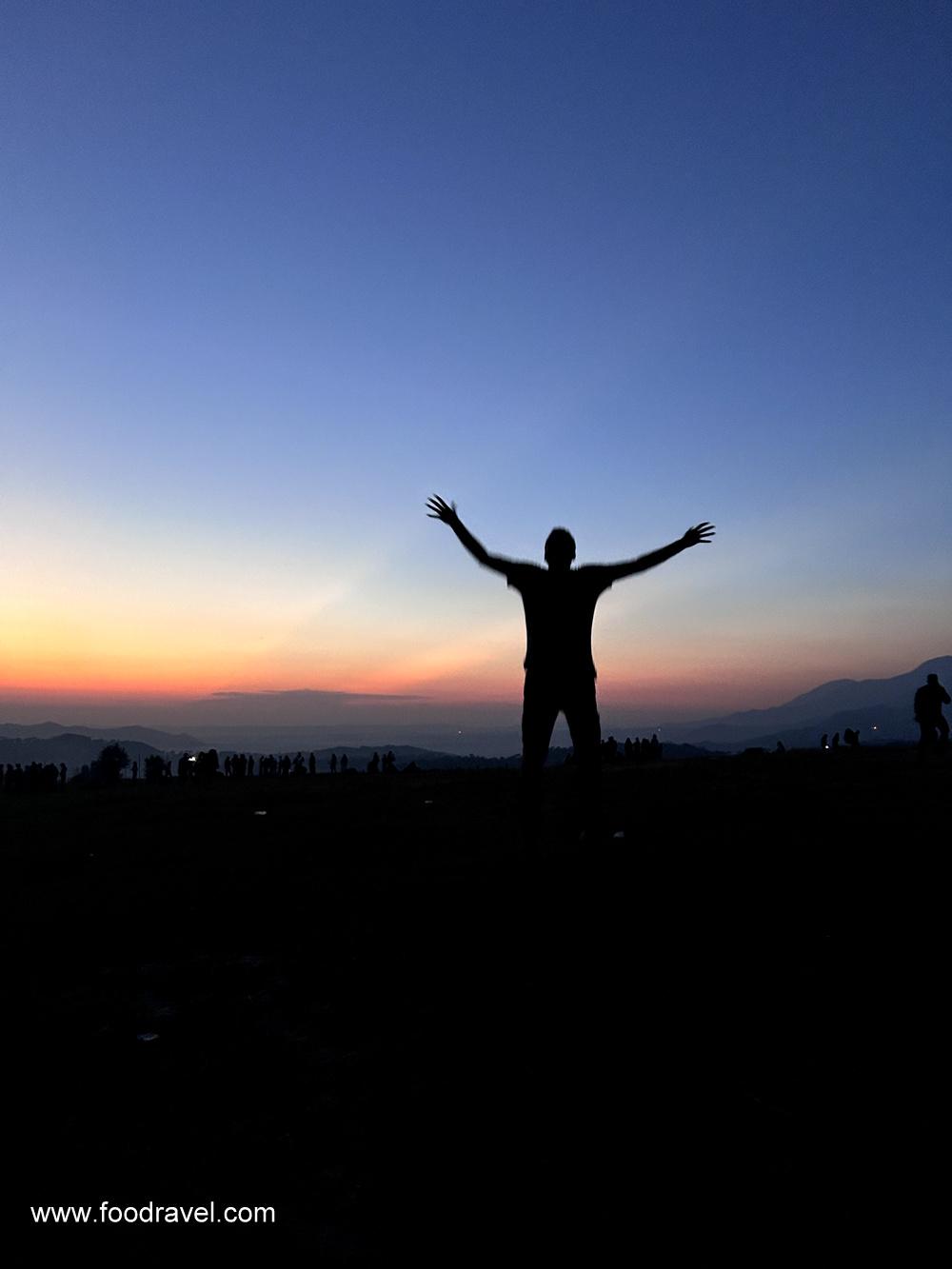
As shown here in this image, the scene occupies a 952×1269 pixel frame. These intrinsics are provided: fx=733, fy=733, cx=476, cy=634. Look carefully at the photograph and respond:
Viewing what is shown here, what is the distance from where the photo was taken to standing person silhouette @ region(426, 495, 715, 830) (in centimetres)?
518

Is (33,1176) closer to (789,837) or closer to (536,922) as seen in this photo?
(536,922)

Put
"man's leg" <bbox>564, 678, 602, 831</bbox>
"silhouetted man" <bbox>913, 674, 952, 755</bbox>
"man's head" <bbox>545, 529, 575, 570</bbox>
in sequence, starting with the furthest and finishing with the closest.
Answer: "silhouetted man" <bbox>913, 674, 952, 755</bbox> → "man's head" <bbox>545, 529, 575, 570</bbox> → "man's leg" <bbox>564, 678, 602, 831</bbox>

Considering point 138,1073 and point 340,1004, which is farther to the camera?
point 340,1004

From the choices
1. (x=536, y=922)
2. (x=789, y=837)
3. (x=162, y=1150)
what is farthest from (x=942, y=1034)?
(x=789, y=837)

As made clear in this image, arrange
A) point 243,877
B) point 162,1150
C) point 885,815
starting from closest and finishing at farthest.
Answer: point 162,1150 → point 243,877 → point 885,815

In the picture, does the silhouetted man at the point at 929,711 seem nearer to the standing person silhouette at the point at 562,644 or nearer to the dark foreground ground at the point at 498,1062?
the dark foreground ground at the point at 498,1062

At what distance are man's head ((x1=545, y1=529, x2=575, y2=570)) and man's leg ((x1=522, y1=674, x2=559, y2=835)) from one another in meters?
0.88

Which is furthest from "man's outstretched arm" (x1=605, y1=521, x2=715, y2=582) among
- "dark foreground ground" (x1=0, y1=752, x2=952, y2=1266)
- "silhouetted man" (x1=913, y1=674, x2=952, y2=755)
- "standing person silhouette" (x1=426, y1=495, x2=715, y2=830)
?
"silhouetted man" (x1=913, y1=674, x2=952, y2=755)

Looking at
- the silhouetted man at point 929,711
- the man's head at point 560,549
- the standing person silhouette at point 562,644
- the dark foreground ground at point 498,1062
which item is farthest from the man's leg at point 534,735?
the silhouetted man at point 929,711

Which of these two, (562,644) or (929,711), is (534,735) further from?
(929,711)

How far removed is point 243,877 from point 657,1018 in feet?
15.8

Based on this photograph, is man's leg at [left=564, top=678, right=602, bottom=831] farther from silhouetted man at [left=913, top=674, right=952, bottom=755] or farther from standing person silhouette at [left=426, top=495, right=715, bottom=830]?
silhouetted man at [left=913, top=674, right=952, bottom=755]

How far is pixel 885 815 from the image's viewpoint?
843cm

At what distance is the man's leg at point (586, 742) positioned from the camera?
16.9ft
